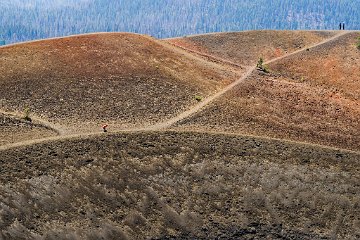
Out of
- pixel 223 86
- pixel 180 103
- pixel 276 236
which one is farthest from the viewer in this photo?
pixel 223 86

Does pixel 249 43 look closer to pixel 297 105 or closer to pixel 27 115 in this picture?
pixel 297 105

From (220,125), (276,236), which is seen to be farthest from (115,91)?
A: (276,236)

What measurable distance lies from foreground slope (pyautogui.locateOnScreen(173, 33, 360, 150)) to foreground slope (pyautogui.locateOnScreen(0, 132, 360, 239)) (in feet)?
18.0

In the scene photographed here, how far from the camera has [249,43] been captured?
4813 inches

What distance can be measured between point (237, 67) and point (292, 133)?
3049cm

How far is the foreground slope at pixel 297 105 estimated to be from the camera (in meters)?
78.3

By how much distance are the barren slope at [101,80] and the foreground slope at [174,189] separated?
8.66 m

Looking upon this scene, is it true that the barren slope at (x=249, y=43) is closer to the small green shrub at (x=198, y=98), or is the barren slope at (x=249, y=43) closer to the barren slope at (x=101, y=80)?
the barren slope at (x=101, y=80)

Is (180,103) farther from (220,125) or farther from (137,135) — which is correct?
(137,135)

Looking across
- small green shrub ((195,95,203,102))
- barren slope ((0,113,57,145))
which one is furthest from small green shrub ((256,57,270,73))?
barren slope ((0,113,57,145))

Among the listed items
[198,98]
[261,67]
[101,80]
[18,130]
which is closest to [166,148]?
[198,98]

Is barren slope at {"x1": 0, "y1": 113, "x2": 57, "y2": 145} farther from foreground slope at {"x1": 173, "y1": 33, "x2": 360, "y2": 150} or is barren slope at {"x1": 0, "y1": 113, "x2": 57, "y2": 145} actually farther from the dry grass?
the dry grass

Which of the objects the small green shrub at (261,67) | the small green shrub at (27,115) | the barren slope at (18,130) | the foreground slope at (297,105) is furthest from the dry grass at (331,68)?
the small green shrub at (27,115)

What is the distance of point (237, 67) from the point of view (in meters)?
106
